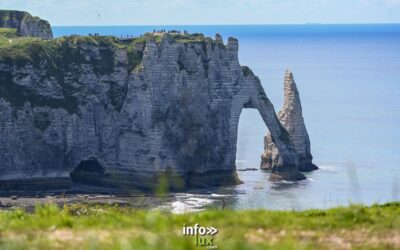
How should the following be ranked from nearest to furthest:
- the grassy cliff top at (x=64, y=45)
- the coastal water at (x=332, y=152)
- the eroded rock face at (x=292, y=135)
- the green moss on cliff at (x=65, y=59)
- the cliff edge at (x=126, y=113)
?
the coastal water at (x=332, y=152) < the cliff edge at (x=126, y=113) < the green moss on cliff at (x=65, y=59) < the grassy cliff top at (x=64, y=45) < the eroded rock face at (x=292, y=135)

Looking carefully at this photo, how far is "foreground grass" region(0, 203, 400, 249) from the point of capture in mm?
16891

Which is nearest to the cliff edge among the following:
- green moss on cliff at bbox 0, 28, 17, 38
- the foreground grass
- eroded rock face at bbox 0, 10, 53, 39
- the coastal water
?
the coastal water

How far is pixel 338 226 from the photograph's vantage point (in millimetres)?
18547

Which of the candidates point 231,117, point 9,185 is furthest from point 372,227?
→ point 231,117

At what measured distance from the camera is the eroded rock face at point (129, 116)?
87250 millimetres

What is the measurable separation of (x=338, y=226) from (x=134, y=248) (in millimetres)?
5472

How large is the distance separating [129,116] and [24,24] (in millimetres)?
31459

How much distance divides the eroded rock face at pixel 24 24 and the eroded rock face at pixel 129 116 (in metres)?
24.8

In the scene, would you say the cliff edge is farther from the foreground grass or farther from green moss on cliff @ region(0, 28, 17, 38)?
the foreground grass

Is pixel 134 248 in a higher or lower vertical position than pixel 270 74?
lower

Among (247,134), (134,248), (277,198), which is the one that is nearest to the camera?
(134,248)

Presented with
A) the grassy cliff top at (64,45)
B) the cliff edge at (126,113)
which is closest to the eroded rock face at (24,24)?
the grassy cliff top at (64,45)

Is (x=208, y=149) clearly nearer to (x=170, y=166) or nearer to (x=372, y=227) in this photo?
(x=170, y=166)

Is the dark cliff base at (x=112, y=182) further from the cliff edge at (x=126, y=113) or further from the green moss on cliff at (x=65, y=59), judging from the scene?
the green moss on cliff at (x=65, y=59)
